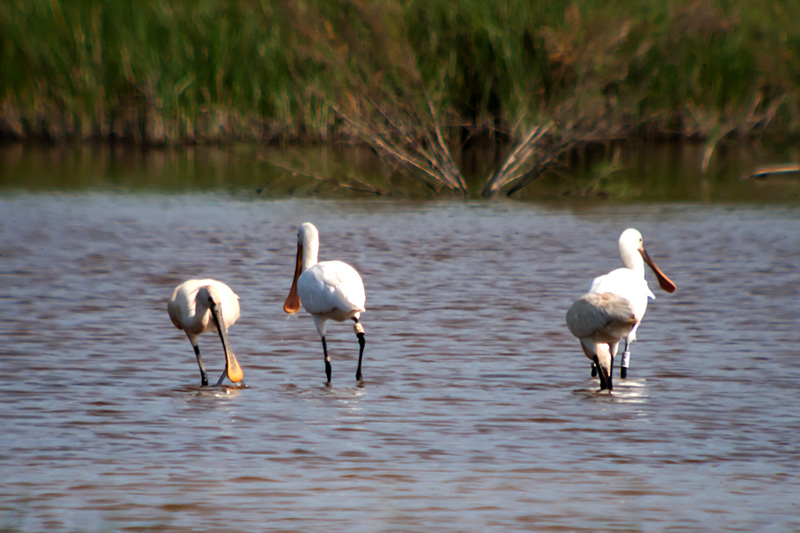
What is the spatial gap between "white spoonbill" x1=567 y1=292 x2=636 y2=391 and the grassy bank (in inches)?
637

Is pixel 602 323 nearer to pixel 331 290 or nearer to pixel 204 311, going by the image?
pixel 331 290

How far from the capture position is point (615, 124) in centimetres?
1930

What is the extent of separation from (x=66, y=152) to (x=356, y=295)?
2133 centimetres

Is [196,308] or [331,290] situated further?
[331,290]

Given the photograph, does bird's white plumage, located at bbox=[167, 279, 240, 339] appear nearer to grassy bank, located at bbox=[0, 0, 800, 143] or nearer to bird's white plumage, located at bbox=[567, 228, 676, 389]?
bird's white plumage, located at bbox=[567, 228, 676, 389]

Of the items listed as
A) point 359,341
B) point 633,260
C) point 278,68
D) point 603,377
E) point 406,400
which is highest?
point 278,68

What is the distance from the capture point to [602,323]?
788 cm

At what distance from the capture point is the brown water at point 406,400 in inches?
225

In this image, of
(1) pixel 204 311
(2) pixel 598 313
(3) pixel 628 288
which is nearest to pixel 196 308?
(1) pixel 204 311

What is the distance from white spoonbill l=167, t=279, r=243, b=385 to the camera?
27.3 feet

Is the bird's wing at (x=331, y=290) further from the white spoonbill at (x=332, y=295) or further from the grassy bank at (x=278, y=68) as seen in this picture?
the grassy bank at (x=278, y=68)

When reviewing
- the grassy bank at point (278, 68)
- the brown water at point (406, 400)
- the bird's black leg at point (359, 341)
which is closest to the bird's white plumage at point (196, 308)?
the brown water at point (406, 400)

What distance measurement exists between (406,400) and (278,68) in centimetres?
1955

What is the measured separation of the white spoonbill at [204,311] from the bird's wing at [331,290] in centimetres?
48
